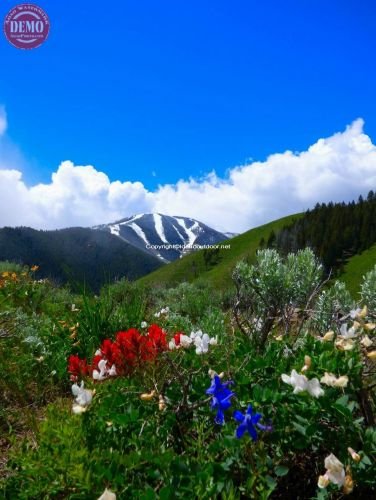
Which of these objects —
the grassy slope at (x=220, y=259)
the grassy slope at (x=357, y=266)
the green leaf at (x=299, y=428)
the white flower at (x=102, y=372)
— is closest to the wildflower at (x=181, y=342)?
the white flower at (x=102, y=372)

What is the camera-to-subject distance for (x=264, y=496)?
1815mm

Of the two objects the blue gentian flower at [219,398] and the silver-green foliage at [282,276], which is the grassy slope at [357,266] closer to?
the silver-green foliage at [282,276]

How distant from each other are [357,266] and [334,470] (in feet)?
308

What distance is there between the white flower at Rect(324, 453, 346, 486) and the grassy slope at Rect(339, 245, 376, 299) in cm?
8586

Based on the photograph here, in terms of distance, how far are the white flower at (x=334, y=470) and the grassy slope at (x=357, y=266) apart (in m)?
85.9

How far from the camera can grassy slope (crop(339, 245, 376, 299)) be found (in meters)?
85.5

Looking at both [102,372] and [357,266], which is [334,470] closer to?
[102,372]

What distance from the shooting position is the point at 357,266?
8975 centimetres

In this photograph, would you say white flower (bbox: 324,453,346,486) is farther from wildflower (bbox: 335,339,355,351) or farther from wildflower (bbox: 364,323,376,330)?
wildflower (bbox: 364,323,376,330)

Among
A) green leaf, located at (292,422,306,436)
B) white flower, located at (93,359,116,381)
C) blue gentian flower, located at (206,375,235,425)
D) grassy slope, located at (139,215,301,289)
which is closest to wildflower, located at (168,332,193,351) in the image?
white flower, located at (93,359,116,381)

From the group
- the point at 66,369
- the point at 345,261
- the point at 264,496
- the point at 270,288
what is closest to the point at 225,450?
the point at 264,496

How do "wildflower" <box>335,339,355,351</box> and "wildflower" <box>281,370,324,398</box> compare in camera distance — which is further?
"wildflower" <box>335,339,355,351</box>

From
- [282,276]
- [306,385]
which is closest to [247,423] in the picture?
[306,385]

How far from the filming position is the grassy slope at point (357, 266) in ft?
281
